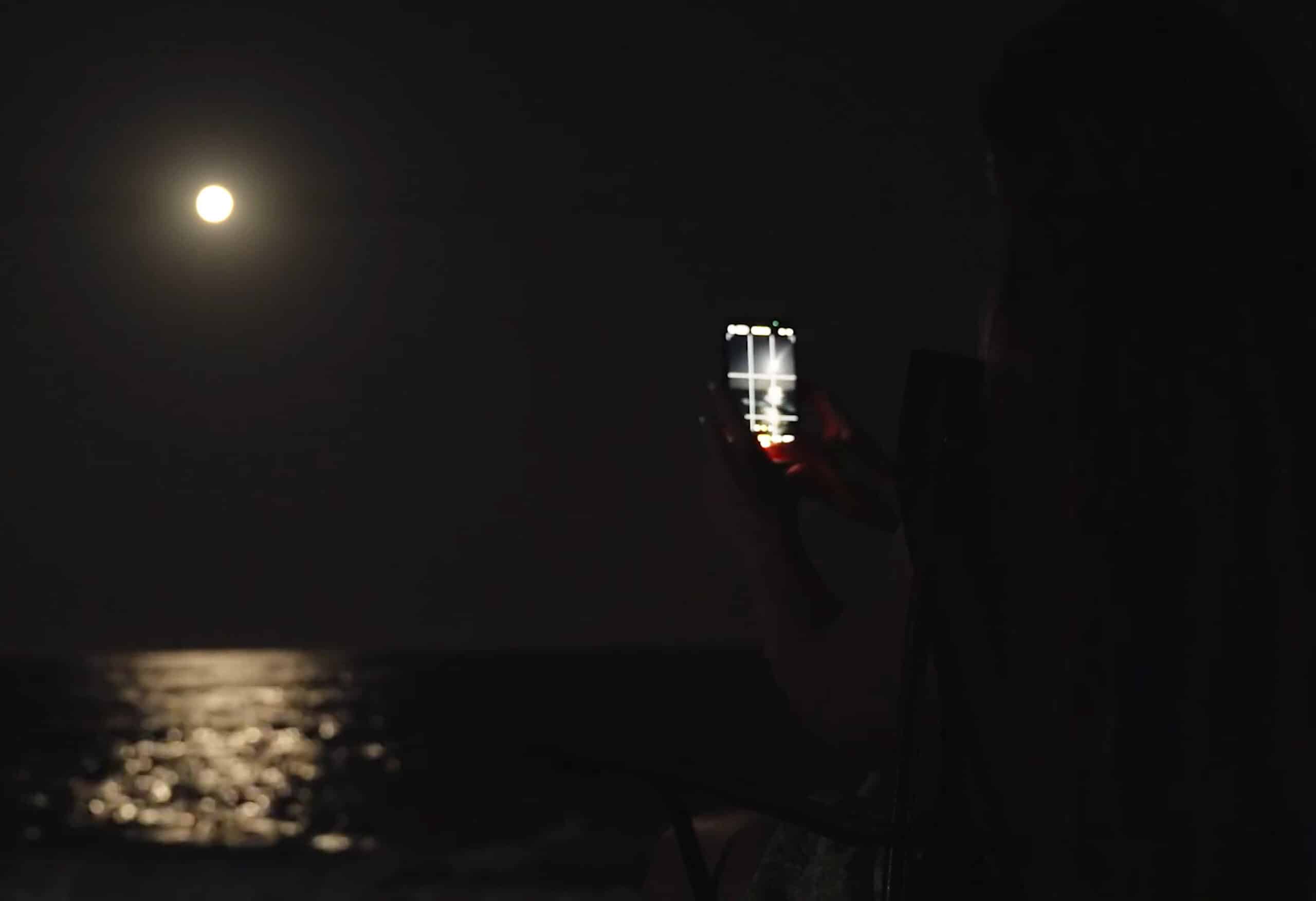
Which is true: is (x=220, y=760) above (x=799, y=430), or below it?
below

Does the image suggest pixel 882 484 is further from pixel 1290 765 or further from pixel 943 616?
pixel 1290 765

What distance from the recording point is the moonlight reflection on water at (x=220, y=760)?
45.8 metres

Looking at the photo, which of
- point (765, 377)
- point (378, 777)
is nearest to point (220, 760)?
point (378, 777)

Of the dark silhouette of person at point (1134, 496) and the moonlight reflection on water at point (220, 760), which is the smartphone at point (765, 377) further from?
the moonlight reflection on water at point (220, 760)

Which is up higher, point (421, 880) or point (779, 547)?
point (779, 547)

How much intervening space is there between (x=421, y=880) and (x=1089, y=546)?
2581cm

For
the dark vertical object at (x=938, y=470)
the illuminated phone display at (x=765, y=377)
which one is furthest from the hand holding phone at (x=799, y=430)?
the dark vertical object at (x=938, y=470)

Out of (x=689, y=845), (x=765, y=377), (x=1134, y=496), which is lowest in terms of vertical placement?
(x=689, y=845)

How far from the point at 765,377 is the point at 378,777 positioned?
52603 mm

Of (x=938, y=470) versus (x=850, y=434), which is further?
(x=850, y=434)

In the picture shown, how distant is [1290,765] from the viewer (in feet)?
5.11

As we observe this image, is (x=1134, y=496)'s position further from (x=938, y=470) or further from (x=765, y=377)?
(x=765, y=377)

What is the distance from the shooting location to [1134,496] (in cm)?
157

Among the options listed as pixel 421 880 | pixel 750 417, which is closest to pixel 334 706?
pixel 421 880
